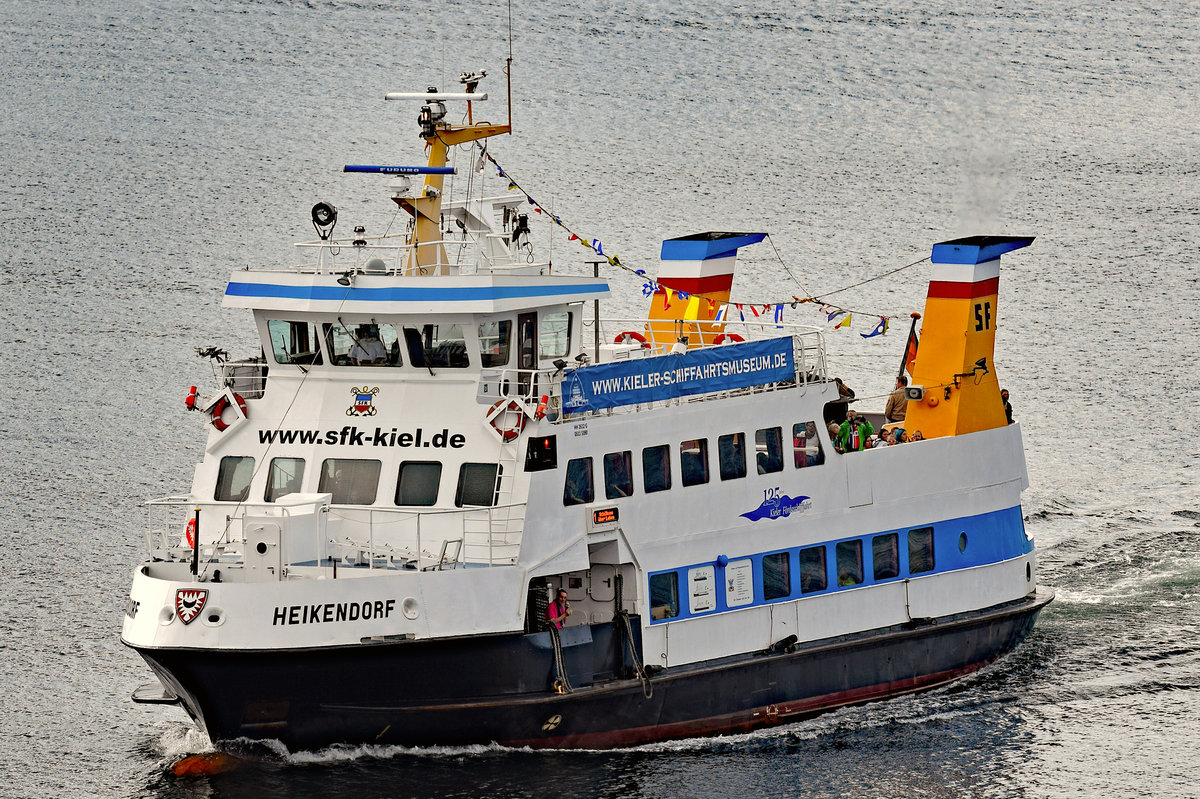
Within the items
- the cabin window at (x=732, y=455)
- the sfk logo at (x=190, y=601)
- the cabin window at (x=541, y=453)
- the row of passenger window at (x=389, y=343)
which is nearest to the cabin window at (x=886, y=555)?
the cabin window at (x=732, y=455)

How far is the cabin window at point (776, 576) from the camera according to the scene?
2745cm

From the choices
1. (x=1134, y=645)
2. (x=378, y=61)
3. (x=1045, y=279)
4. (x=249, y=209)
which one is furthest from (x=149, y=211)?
(x=1134, y=645)

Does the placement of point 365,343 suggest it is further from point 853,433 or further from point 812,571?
point 853,433

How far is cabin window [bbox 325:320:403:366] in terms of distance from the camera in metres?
26.2

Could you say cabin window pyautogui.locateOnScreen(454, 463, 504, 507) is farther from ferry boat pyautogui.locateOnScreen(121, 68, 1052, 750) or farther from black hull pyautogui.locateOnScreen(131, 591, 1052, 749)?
black hull pyautogui.locateOnScreen(131, 591, 1052, 749)

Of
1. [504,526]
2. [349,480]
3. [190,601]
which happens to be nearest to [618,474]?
[504,526]

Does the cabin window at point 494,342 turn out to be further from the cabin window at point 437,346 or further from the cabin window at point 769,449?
the cabin window at point 769,449

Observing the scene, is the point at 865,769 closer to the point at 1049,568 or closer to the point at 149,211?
the point at 1049,568

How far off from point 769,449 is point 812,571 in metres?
2.05

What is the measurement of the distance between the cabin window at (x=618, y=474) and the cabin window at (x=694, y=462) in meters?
0.92

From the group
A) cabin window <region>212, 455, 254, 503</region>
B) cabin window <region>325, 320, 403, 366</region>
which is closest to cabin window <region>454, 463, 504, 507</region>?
cabin window <region>325, 320, 403, 366</region>

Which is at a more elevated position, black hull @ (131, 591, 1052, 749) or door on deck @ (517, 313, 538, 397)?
door on deck @ (517, 313, 538, 397)

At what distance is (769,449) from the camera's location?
27.7 m

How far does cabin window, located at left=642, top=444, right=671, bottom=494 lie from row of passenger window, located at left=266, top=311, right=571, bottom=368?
232 cm
